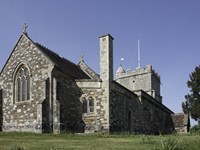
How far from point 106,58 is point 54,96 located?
603 centimetres

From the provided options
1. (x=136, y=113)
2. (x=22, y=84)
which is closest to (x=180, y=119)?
(x=136, y=113)

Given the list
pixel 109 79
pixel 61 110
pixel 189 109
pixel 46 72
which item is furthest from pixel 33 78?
pixel 189 109

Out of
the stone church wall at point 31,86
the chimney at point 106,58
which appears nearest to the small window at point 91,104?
the chimney at point 106,58

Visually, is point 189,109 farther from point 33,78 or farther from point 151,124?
point 33,78

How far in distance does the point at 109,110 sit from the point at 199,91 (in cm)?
2050

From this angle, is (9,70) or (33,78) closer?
(33,78)

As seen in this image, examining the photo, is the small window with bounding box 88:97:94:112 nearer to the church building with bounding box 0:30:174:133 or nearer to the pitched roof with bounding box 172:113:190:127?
the church building with bounding box 0:30:174:133

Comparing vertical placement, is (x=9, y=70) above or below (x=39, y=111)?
above

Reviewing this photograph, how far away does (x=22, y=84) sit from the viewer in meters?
31.8

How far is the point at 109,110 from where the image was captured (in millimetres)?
31250

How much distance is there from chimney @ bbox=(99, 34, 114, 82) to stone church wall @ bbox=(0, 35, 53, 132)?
493 cm

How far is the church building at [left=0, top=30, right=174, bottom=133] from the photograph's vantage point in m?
29.2

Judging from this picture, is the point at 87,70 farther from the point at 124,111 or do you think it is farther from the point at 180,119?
the point at 180,119

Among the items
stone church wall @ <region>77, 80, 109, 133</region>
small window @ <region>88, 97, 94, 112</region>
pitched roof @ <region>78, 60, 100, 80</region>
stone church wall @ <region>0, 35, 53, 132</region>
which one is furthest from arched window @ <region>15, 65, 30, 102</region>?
pitched roof @ <region>78, 60, 100, 80</region>
